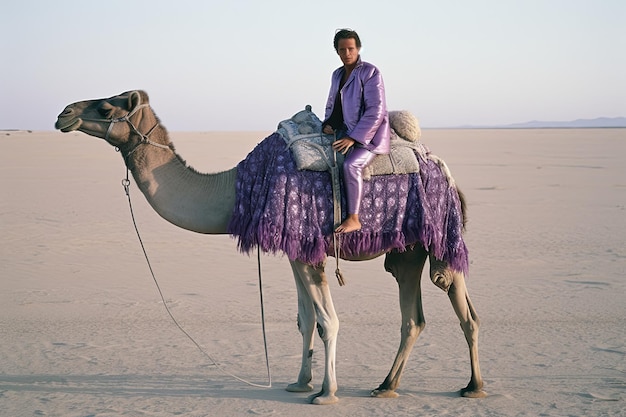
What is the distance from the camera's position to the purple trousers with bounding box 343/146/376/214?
640 cm

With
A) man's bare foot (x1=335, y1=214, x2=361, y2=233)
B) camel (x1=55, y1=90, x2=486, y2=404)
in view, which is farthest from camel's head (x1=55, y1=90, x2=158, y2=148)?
man's bare foot (x1=335, y1=214, x2=361, y2=233)

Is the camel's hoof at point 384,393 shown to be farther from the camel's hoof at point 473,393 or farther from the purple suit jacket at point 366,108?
the purple suit jacket at point 366,108

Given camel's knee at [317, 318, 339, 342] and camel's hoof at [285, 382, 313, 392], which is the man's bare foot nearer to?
camel's knee at [317, 318, 339, 342]

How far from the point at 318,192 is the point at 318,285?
0.75 m

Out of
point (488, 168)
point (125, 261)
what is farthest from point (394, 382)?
point (488, 168)

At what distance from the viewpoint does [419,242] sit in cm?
681

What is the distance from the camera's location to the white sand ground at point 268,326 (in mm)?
6809

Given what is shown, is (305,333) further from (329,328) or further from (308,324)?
(329,328)

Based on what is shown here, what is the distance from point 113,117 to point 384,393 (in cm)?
309

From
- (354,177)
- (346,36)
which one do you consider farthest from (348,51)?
(354,177)

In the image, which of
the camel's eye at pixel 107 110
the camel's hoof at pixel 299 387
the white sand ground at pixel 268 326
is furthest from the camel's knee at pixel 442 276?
the camel's eye at pixel 107 110

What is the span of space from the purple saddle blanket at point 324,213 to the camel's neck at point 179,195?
162 millimetres

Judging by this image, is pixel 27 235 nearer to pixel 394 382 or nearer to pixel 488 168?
pixel 394 382

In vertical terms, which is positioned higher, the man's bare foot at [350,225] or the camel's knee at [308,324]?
the man's bare foot at [350,225]
